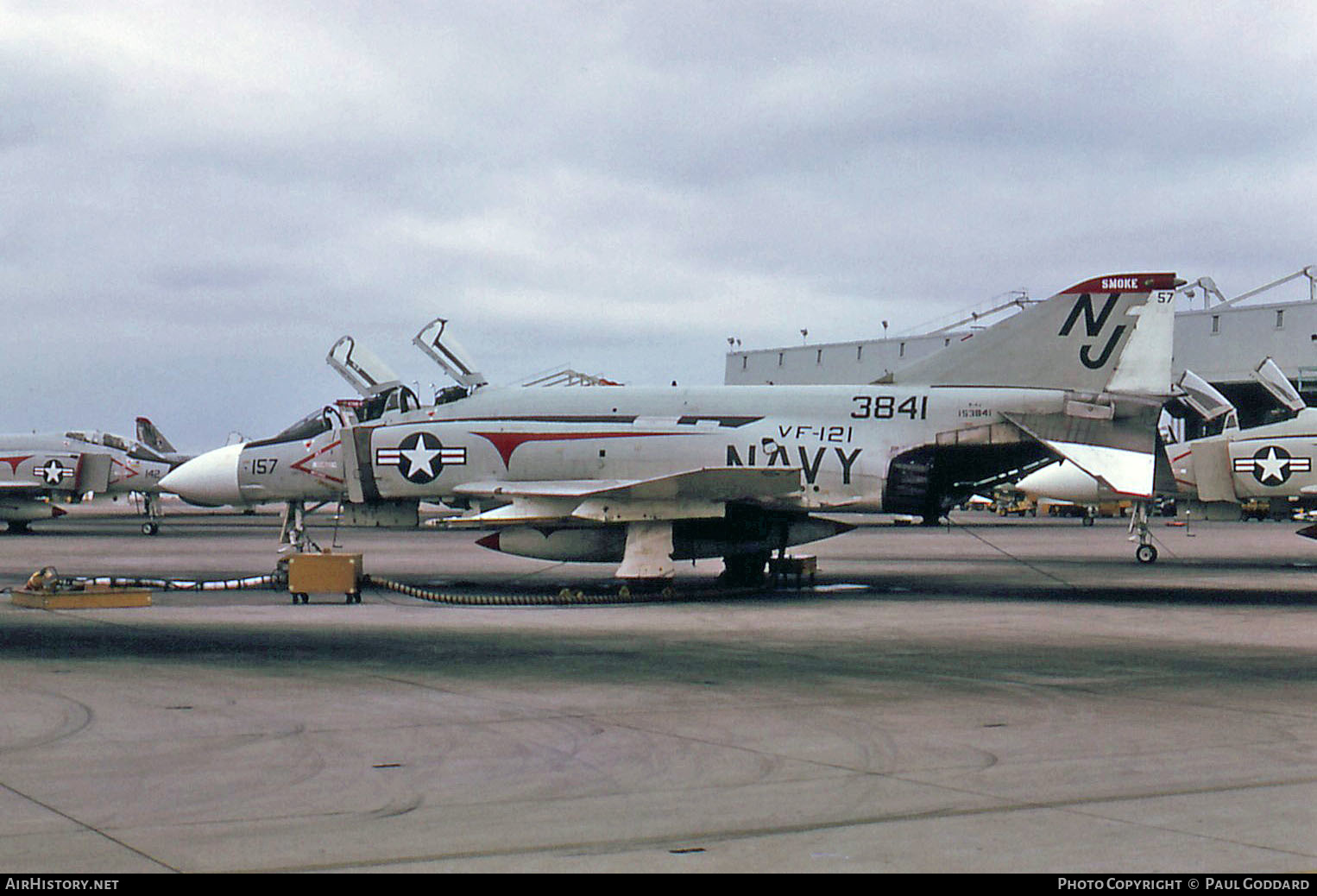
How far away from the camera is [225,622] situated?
53.8ft

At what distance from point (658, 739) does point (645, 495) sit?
12103 millimetres

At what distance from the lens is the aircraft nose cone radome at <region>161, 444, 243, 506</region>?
2567 cm

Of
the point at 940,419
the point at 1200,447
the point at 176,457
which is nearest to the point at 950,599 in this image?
the point at 940,419

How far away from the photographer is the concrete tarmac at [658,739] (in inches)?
230

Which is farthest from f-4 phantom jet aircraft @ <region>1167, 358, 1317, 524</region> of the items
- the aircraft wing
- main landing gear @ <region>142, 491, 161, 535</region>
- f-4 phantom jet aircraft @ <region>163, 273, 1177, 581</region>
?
main landing gear @ <region>142, 491, 161, 535</region>

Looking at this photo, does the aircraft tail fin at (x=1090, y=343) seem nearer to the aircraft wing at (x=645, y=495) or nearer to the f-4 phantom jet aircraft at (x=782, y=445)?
the f-4 phantom jet aircraft at (x=782, y=445)

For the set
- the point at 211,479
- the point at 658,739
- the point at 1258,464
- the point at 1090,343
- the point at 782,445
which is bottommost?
the point at 658,739

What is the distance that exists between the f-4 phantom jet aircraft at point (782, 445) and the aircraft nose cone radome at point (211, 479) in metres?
3.92

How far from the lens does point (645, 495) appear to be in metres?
20.6

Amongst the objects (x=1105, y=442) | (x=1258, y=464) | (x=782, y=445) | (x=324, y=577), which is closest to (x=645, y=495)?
(x=782, y=445)

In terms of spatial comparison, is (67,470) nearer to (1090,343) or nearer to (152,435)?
(152,435)

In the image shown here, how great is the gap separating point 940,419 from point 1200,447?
9.20 metres

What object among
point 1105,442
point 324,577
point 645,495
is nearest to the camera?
point 324,577

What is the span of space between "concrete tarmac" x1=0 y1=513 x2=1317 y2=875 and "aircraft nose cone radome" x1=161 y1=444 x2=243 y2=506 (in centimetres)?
751
